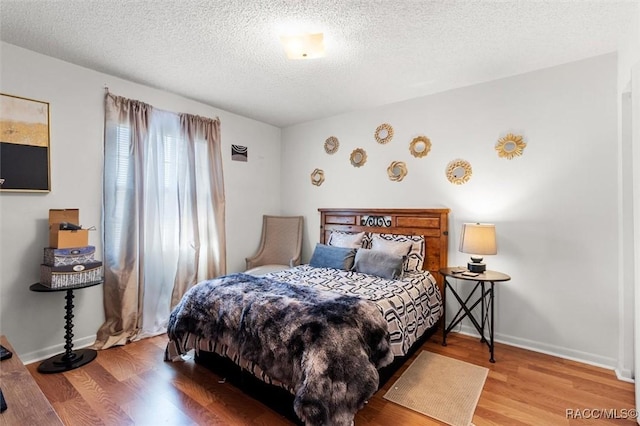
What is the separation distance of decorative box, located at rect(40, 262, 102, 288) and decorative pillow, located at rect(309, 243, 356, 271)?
6.85 ft

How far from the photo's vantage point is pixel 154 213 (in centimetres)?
322

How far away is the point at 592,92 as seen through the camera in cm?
257

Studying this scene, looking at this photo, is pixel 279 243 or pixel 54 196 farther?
pixel 279 243

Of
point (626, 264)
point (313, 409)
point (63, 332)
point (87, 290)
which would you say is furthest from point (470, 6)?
point (63, 332)

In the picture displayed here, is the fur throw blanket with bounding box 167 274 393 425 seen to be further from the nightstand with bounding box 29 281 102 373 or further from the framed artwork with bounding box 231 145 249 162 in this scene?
the framed artwork with bounding box 231 145 249 162

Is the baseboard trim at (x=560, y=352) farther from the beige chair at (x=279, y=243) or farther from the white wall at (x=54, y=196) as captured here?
the white wall at (x=54, y=196)

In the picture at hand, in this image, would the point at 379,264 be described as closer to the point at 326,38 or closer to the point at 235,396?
the point at 235,396

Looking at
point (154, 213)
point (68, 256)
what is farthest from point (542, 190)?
point (68, 256)

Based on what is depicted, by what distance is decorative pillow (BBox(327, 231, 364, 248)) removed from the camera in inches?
142

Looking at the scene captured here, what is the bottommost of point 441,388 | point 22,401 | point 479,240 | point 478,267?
point 441,388

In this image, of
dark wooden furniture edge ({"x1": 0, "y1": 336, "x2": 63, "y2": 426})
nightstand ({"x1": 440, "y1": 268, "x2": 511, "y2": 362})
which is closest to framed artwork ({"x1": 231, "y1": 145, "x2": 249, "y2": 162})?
nightstand ({"x1": 440, "y1": 268, "x2": 511, "y2": 362})

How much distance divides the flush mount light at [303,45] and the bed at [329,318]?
1857 mm

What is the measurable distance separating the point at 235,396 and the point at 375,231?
2.34 m

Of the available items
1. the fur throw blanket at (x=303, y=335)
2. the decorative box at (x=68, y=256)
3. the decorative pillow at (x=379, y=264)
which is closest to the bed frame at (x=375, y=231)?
the fur throw blanket at (x=303, y=335)
